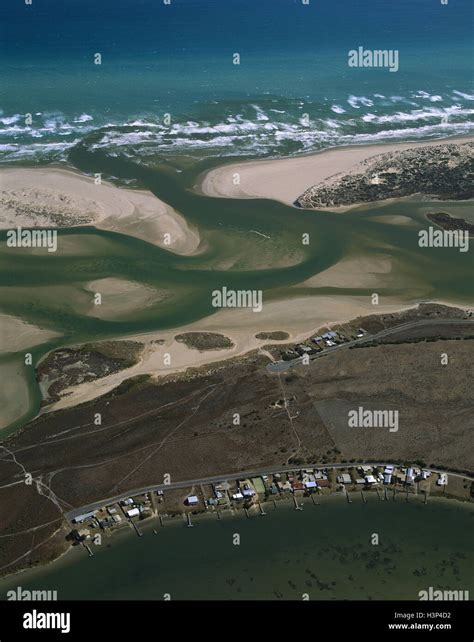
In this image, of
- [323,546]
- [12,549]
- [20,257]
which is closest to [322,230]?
[20,257]

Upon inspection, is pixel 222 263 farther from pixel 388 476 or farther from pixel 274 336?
pixel 388 476

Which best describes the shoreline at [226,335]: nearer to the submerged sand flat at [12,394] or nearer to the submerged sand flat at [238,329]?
the submerged sand flat at [238,329]

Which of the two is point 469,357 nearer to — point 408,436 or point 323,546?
point 408,436

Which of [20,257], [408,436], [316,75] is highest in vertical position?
[316,75]

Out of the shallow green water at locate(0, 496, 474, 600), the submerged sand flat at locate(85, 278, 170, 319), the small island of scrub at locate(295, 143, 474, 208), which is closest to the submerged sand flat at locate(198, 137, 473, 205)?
the small island of scrub at locate(295, 143, 474, 208)

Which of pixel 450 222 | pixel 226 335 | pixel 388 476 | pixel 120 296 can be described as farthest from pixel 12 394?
pixel 450 222

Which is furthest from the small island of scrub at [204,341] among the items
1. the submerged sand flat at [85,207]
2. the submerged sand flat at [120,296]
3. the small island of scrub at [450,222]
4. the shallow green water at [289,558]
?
the small island of scrub at [450,222]
